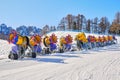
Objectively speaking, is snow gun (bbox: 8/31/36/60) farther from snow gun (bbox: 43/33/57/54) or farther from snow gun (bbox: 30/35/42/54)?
snow gun (bbox: 43/33/57/54)

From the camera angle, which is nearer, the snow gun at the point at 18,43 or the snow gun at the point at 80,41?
the snow gun at the point at 18,43

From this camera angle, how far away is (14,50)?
19.5 m

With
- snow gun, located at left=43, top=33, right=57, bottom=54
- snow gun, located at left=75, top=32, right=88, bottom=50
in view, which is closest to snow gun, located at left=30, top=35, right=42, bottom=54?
snow gun, located at left=43, top=33, right=57, bottom=54

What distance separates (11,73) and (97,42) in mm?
36948

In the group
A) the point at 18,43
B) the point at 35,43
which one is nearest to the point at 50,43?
the point at 35,43

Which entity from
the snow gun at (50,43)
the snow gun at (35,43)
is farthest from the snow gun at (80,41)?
the snow gun at (35,43)

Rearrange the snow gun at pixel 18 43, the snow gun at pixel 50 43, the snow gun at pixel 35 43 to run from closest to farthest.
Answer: the snow gun at pixel 18 43 → the snow gun at pixel 35 43 → the snow gun at pixel 50 43

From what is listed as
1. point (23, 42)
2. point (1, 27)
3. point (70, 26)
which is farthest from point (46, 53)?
point (70, 26)

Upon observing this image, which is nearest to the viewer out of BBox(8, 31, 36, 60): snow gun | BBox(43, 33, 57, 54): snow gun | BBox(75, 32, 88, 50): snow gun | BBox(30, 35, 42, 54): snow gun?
BBox(8, 31, 36, 60): snow gun

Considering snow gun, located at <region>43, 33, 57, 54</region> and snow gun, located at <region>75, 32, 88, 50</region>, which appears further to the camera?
snow gun, located at <region>75, 32, 88, 50</region>

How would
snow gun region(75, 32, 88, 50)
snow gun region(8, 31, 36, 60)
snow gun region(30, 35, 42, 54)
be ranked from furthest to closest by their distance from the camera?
snow gun region(75, 32, 88, 50) → snow gun region(30, 35, 42, 54) → snow gun region(8, 31, 36, 60)

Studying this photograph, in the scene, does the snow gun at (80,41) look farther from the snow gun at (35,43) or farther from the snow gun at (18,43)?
the snow gun at (18,43)

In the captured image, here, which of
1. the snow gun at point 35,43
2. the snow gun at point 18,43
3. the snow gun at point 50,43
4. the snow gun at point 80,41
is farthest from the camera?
the snow gun at point 80,41

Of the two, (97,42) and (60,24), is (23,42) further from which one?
(60,24)
